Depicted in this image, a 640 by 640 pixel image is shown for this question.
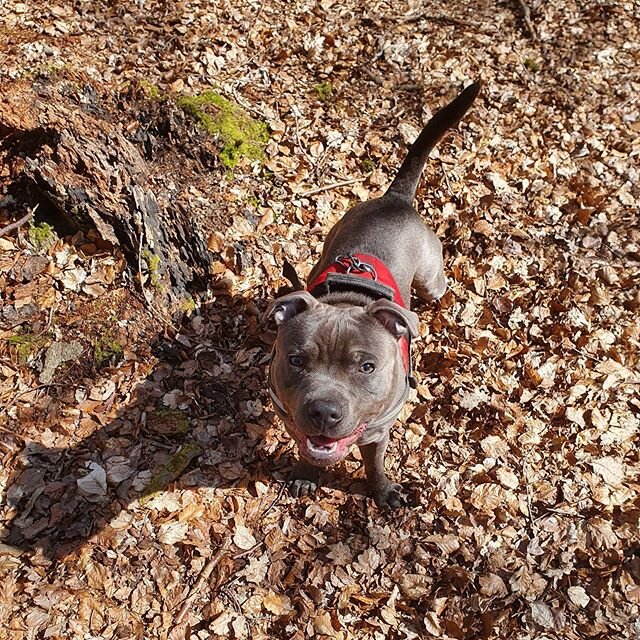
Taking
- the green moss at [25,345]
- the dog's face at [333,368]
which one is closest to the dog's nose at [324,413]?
the dog's face at [333,368]

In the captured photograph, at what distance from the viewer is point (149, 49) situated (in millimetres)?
6527

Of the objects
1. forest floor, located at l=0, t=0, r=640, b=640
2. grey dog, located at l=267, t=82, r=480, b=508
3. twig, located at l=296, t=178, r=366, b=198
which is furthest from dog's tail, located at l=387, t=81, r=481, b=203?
twig, located at l=296, t=178, r=366, b=198

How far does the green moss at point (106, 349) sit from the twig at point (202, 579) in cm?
176

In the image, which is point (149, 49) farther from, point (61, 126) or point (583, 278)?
point (583, 278)

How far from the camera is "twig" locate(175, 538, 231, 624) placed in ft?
12.9

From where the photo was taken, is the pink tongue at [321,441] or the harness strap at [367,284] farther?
the harness strap at [367,284]

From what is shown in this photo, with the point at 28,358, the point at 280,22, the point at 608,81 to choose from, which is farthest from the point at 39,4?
the point at 608,81

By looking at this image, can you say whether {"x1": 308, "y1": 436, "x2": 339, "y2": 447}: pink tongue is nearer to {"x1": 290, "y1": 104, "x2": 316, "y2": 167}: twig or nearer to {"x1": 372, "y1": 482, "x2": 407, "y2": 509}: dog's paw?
{"x1": 372, "y1": 482, "x2": 407, "y2": 509}: dog's paw

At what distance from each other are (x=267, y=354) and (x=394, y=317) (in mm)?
1836

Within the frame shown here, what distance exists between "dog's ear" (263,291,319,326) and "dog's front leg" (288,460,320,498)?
132 centimetres

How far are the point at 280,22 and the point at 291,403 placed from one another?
18.2 feet

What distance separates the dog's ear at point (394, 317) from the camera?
3.66 metres

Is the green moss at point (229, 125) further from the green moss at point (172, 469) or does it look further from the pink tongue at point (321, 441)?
the pink tongue at point (321, 441)

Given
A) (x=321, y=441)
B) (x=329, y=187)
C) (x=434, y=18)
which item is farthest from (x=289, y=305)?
(x=434, y=18)
